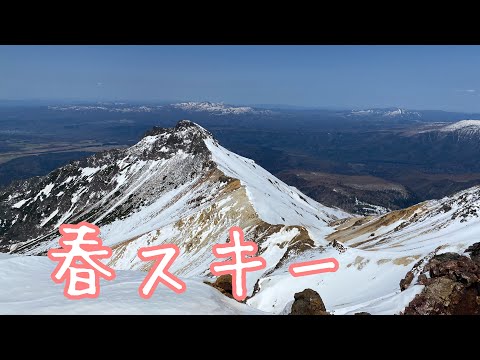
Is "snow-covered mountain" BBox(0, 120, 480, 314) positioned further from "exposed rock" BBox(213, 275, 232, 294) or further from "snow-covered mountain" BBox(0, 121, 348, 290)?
"exposed rock" BBox(213, 275, 232, 294)

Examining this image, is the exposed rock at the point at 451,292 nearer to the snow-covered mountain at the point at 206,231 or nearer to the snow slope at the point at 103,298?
the snow-covered mountain at the point at 206,231

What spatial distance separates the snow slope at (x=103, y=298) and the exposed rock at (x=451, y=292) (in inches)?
387

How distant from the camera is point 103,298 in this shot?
17.8 metres

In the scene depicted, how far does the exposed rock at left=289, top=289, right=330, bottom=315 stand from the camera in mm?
22997

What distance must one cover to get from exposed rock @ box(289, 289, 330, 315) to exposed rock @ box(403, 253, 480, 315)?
16.1ft

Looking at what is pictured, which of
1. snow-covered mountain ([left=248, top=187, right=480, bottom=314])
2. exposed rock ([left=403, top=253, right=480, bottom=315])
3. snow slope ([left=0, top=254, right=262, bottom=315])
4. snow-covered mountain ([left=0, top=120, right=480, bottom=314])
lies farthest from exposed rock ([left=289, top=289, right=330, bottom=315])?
exposed rock ([left=403, top=253, right=480, bottom=315])

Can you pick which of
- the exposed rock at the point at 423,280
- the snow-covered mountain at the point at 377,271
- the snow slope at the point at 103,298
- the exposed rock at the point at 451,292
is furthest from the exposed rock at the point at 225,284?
the exposed rock at the point at 423,280

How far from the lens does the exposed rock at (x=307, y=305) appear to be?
75.4 ft

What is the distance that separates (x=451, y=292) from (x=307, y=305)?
7.91 meters
